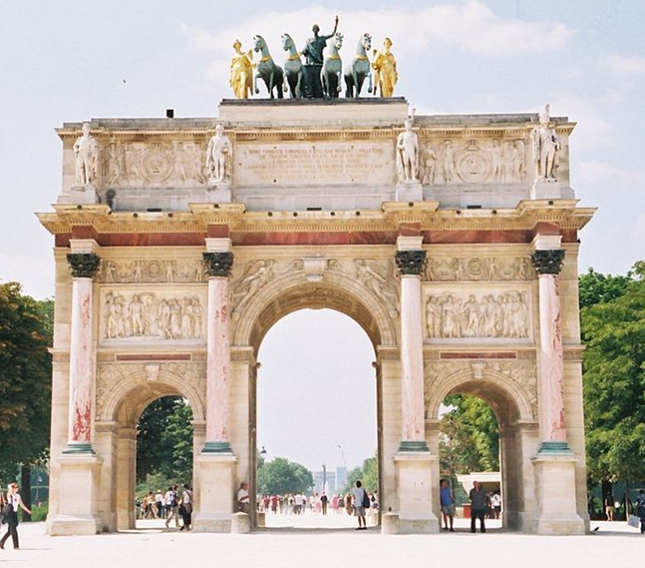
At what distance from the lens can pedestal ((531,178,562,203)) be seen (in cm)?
3772

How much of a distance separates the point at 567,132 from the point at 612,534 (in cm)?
1234

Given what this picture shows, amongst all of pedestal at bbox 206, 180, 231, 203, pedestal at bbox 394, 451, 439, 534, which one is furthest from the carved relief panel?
pedestal at bbox 394, 451, 439, 534

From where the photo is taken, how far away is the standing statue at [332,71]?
40156 mm

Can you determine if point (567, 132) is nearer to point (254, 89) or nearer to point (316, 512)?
point (254, 89)

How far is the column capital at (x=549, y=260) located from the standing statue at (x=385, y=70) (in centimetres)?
727

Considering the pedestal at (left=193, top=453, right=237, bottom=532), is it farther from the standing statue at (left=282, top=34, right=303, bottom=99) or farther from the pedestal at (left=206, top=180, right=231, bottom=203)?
the standing statue at (left=282, top=34, right=303, bottom=99)

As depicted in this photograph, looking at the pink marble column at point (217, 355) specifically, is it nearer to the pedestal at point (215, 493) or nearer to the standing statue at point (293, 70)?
the pedestal at point (215, 493)

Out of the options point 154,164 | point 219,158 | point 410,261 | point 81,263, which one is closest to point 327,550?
point 410,261

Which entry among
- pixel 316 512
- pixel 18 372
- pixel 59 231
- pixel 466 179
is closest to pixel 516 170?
pixel 466 179

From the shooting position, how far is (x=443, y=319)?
125 feet

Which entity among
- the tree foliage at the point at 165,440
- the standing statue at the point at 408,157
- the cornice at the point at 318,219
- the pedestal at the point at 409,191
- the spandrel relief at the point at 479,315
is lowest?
the tree foliage at the point at 165,440

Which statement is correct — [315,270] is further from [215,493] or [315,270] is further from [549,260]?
[215,493]

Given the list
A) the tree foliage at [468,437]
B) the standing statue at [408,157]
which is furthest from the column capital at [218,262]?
the tree foliage at [468,437]

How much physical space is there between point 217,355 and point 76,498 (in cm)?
579
